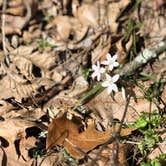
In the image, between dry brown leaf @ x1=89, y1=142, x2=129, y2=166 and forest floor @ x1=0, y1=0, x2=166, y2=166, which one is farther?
forest floor @ x1=0, y1=0, x2=166, y2=166

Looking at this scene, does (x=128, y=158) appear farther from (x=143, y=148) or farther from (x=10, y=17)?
(x=10, y=17)

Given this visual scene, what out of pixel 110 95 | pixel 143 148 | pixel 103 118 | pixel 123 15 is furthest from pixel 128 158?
pixel 123 15

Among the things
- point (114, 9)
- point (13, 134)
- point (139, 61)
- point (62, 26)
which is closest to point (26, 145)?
point (13, 134)

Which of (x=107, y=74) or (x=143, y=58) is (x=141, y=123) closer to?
(x=107, y=74)

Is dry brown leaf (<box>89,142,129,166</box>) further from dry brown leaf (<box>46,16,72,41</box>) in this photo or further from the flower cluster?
dry brown leaf (<box>46,16,72,41</box>)

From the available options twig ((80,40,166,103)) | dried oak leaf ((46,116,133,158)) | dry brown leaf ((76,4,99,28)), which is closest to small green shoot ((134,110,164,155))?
dried oak leaf ((46,116,133,158))

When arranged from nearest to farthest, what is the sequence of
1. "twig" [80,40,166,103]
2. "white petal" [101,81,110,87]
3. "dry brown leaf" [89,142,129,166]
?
"dry brown leaf" [89,142,129,166], "white petal" [101,81,110,87], "twig" [80,40,166,103]
